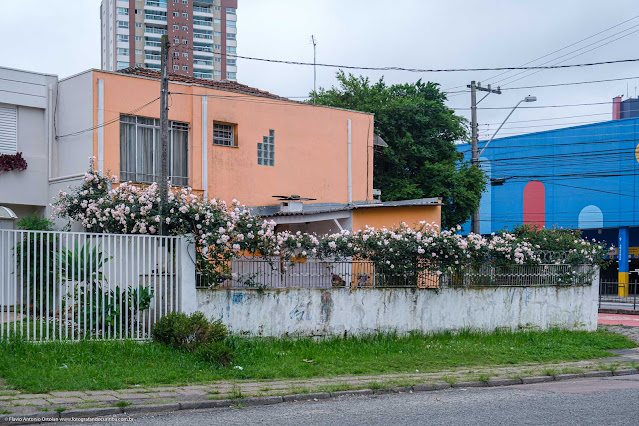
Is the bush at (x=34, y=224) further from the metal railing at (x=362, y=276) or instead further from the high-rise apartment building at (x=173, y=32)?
the high-rise apartment building at (x=173, y=32)

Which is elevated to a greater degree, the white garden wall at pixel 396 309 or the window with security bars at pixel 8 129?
the window with security bars at pixel 8 129

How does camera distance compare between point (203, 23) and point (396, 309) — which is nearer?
point (396, 309)

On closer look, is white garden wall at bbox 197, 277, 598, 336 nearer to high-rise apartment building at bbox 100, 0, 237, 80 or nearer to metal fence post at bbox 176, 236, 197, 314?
metal fence post at bbox 176, 236, 197, 314

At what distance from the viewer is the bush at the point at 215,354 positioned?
1164 centimetres

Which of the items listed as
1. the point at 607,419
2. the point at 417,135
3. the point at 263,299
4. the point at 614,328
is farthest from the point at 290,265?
the point at 417,135

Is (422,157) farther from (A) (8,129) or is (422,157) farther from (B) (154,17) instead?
(B) (154,17)

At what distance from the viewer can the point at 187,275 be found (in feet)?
44.5

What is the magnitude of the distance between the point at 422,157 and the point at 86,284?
78.9ft

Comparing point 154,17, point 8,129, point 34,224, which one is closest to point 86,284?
Result: point 34,224

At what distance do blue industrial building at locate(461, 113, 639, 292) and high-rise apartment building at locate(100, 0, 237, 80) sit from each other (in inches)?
1919

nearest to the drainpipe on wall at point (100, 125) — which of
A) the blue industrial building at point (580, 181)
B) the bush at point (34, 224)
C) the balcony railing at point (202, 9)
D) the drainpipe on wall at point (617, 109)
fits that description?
the bush at point (34, 224)

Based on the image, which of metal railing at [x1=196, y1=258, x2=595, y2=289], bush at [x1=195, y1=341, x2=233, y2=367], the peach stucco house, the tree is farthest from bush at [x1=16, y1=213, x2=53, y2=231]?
the tree

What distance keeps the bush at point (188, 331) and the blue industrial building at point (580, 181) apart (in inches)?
1261

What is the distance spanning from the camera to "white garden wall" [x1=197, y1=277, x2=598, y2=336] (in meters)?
14.2
